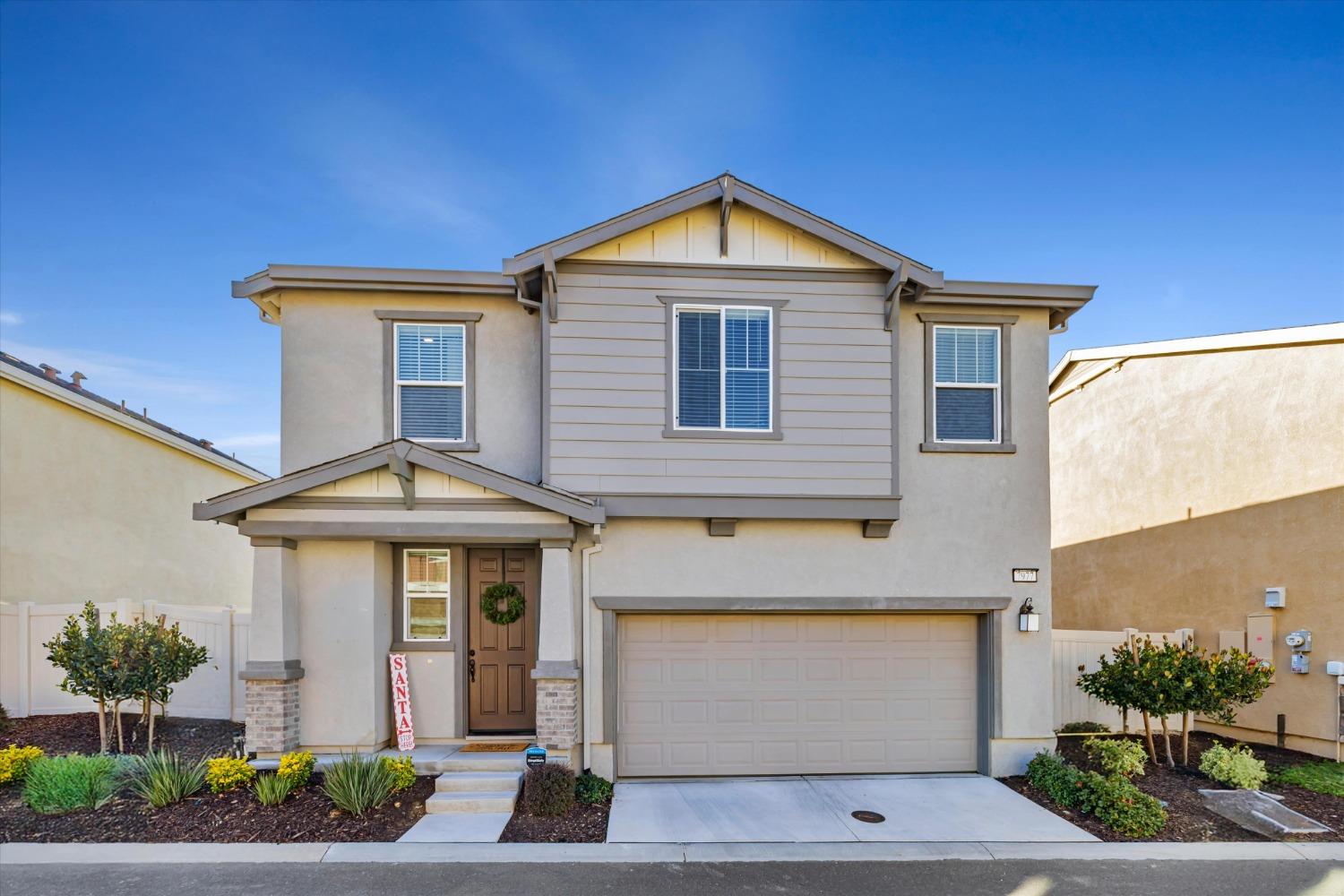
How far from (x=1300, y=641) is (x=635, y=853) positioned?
9.43 metres

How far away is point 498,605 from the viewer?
8.62m

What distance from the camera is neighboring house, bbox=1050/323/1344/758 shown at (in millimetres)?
9398

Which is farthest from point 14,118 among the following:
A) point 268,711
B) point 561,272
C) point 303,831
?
point 303,831

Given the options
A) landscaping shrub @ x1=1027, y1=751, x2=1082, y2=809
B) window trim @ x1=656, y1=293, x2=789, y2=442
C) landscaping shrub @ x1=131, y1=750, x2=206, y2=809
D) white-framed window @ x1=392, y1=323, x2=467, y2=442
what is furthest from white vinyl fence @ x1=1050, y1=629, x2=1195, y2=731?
landscaping shrub @ x1=131, y1=750, x2=206, y2=809

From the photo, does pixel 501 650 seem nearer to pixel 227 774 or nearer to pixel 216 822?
pixel 227 774

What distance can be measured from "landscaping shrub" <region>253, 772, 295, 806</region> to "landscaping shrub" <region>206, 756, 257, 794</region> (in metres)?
0.21

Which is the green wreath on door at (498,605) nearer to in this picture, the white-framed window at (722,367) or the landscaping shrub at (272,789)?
the landscaping shrub at (272,789)

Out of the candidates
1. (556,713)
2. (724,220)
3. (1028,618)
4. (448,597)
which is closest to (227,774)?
(448,597)

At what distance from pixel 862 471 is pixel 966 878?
412 cm

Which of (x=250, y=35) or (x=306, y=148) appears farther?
(x=306, y=148)

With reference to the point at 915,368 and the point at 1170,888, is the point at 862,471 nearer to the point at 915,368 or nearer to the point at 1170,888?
the point at 915,368

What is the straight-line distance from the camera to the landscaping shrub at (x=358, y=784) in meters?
6.61

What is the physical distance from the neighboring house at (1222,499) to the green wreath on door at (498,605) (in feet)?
33.7

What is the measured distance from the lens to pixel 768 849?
244 inches
